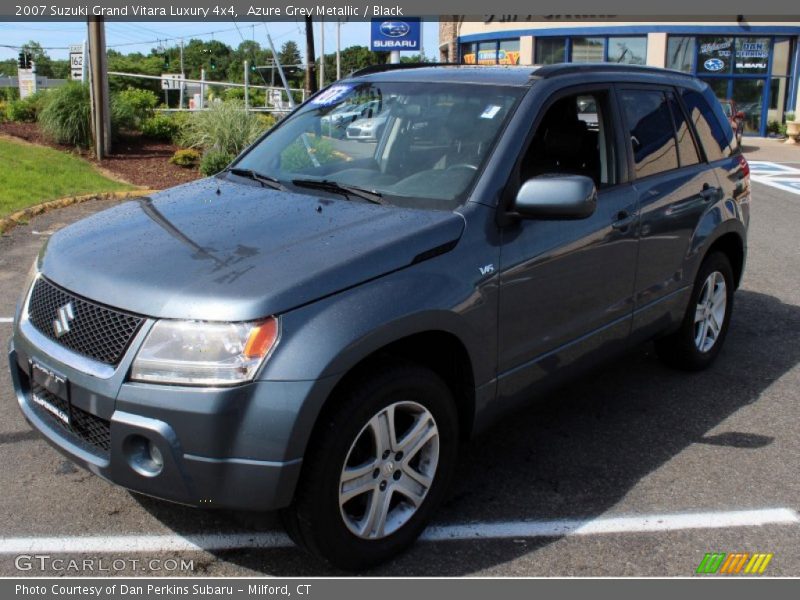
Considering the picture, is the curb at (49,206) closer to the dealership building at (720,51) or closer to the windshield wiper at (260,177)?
the windshield wiper at (260,177)

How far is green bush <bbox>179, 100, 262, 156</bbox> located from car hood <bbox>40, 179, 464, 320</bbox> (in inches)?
470

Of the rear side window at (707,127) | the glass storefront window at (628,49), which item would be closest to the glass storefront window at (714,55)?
the glass storefront window at (628,49)

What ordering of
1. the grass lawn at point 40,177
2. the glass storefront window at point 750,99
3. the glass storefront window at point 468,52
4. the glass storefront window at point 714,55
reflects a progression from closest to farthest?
1. the grass lawn at point 40,177
2. the glass storefront window at point 714,55
3. the glass storefront window at point 750,99
4. the glass storefront window at point 468,52

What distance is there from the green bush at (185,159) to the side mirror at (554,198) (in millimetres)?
12308

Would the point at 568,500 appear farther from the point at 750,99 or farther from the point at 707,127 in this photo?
the point at 750,99

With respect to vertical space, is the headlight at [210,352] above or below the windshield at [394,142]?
below

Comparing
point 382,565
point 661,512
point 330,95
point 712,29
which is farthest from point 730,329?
point 712,29

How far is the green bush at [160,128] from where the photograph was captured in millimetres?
17031

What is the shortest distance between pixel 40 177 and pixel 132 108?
5074 mm

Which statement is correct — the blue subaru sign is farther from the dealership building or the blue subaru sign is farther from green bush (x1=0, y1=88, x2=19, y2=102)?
green bush (x1=0, y1=88, x2=19, y2=102)

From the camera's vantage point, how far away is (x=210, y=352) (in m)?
2.73

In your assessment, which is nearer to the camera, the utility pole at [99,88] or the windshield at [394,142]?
the windshield at [394,142]

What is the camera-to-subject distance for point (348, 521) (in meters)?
3.06

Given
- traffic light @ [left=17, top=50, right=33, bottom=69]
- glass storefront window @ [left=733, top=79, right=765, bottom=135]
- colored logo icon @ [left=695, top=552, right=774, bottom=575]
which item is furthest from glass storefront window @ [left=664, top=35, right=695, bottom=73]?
colored logo icon @ [left=695, top=552, right=774, bottom=575]
